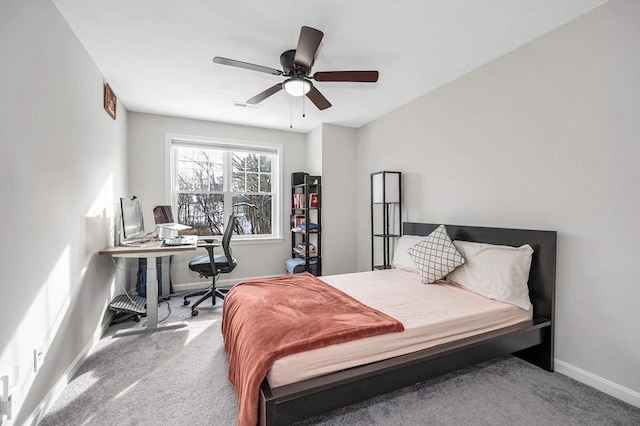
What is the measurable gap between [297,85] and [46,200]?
186 cm

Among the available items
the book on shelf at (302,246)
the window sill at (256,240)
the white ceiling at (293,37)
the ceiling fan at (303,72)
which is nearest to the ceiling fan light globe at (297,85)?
the ceiling fan at (303,72)

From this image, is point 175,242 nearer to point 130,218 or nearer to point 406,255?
point 130,218

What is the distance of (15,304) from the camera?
53.2 inches

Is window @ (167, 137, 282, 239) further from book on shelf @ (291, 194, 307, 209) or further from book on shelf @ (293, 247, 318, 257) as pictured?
book on shelf @ (293, 247, 318, 257)

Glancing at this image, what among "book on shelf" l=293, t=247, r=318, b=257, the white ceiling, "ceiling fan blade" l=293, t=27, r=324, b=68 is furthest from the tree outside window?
"ceiling fan blade" l=293, t=27, r=324, b=68

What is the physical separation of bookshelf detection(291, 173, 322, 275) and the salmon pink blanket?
188 cm

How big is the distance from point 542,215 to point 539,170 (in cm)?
36

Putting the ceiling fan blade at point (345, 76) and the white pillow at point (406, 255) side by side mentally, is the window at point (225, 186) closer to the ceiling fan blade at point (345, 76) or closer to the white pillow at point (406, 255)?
the white pillow at point (406, 255)

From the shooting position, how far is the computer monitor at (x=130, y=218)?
8.87ft

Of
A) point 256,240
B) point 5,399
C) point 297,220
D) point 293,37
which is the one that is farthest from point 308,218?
point 5,399

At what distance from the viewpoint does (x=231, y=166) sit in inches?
172

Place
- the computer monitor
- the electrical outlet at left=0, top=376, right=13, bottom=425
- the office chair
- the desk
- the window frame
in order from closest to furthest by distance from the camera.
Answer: the electrical outlet at left=0, top=376, right=13, bottom=425, the desk, the computer monitor, the office chair, the window frame

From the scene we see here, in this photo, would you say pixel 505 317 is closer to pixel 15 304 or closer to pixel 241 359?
pixel 241 359

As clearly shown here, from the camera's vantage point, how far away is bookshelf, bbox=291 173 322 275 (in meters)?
4.18
